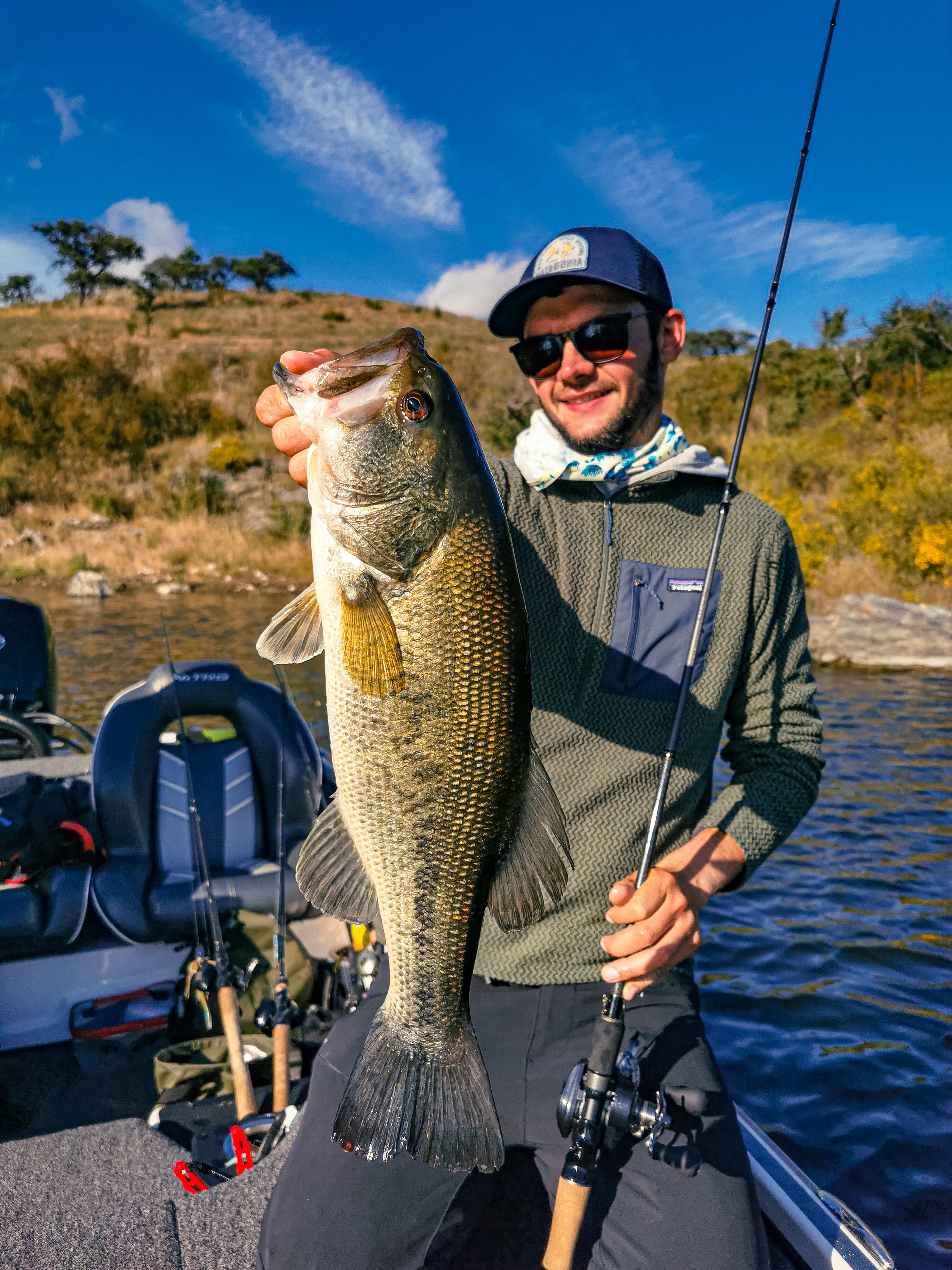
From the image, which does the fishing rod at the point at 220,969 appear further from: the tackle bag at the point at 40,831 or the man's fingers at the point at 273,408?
the man's fingers at the point at 273,408

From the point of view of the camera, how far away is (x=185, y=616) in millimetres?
22312

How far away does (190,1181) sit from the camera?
3189 millimetres

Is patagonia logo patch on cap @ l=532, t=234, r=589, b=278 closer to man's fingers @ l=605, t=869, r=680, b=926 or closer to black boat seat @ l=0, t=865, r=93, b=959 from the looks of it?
man's fingers @ l=605, t=869, r=680, b=926

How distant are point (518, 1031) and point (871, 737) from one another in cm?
1097

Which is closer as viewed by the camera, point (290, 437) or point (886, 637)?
point (290, 437)

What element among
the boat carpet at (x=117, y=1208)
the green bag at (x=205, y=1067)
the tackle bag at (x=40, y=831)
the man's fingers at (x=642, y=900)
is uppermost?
the man's fingers at (x=642, y=900)

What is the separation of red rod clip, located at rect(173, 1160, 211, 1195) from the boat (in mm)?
402

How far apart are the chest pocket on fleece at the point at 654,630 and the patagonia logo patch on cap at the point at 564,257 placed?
3.03 feet

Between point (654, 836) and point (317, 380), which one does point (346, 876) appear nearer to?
point (654, 836)

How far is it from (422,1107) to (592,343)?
7.03 ft

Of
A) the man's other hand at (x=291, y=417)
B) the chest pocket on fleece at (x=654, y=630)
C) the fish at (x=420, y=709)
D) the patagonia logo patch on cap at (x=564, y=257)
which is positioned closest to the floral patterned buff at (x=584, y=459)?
the chest pocket on fleece at (x=654, y=630)

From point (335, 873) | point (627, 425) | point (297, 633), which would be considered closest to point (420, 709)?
point (297, 633)

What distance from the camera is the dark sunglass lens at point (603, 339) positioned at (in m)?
2.71

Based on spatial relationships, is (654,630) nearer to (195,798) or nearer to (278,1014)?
(278,1014)
